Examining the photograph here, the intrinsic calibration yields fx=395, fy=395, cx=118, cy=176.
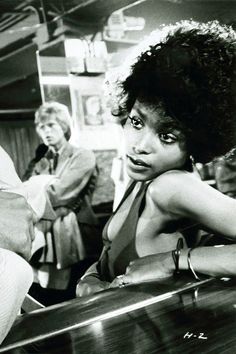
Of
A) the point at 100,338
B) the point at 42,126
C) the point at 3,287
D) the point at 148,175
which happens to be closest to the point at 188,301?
the point at 100,338

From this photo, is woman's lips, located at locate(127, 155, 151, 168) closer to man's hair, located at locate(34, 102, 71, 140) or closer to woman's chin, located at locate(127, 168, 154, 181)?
woman's chin, located at locate(127, 168, 154, 181)

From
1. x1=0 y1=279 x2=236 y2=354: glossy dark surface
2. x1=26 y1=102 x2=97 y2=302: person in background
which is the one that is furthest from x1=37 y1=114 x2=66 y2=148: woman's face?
x1=0 y1=279 x2=236 y2=354: glossy dark surface

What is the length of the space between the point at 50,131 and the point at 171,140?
26.5 inches

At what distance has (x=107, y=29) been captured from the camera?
1.47 m

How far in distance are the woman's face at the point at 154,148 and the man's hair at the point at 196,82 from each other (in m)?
0.02

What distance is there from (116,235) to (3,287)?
60 centimetres

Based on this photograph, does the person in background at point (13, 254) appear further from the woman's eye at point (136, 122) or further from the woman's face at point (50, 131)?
the woman's face at point (50, 131)

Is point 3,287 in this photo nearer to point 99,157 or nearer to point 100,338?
point 100,338

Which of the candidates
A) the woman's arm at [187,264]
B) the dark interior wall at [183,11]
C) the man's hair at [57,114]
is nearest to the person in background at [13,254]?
the woman's arm at [187,264]

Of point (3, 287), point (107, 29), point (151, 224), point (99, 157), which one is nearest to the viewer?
point (3, 287)

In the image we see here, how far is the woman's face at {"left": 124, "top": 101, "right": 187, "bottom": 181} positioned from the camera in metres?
0.96

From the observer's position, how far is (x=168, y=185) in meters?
0.87

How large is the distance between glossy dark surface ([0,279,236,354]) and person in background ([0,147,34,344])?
7 cm

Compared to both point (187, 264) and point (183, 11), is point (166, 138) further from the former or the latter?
point (183, 11)
